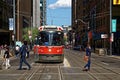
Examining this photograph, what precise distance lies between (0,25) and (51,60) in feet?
158

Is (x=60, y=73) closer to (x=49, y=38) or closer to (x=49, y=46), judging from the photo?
(x=49, y=46)

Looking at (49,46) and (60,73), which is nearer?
(60,73)

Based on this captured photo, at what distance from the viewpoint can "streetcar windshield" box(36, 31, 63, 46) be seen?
35.6 metres

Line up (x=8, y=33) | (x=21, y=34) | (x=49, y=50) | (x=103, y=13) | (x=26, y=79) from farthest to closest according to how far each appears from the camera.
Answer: (x=21, y=34), (x=8, y=33), (x=103, y=13), (x=49, y=50), (x=26, y=79)

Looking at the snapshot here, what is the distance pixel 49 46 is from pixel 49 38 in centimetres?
76

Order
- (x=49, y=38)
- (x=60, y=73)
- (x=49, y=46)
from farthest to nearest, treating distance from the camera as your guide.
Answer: (x=49, y=38) → (x=49, y=46) → (x=60, y=73)

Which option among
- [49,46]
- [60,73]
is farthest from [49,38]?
[60,73]

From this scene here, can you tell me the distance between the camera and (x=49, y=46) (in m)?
35.4

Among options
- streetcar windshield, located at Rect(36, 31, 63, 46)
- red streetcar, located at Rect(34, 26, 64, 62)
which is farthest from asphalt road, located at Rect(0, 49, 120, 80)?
streetcar windshield, located at Rect(36, 31, 63, 46)

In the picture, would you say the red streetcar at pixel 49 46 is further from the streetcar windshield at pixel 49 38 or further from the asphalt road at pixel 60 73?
the asphalt road at pixel 60 73

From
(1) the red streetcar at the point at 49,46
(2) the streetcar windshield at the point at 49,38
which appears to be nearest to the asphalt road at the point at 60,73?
(1) the red streetcar at the point at 49,46

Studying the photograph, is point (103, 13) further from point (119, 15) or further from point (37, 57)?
point (37, 57)

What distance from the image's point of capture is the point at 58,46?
3550cm

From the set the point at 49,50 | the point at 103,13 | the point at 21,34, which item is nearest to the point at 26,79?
the point at 49,50
